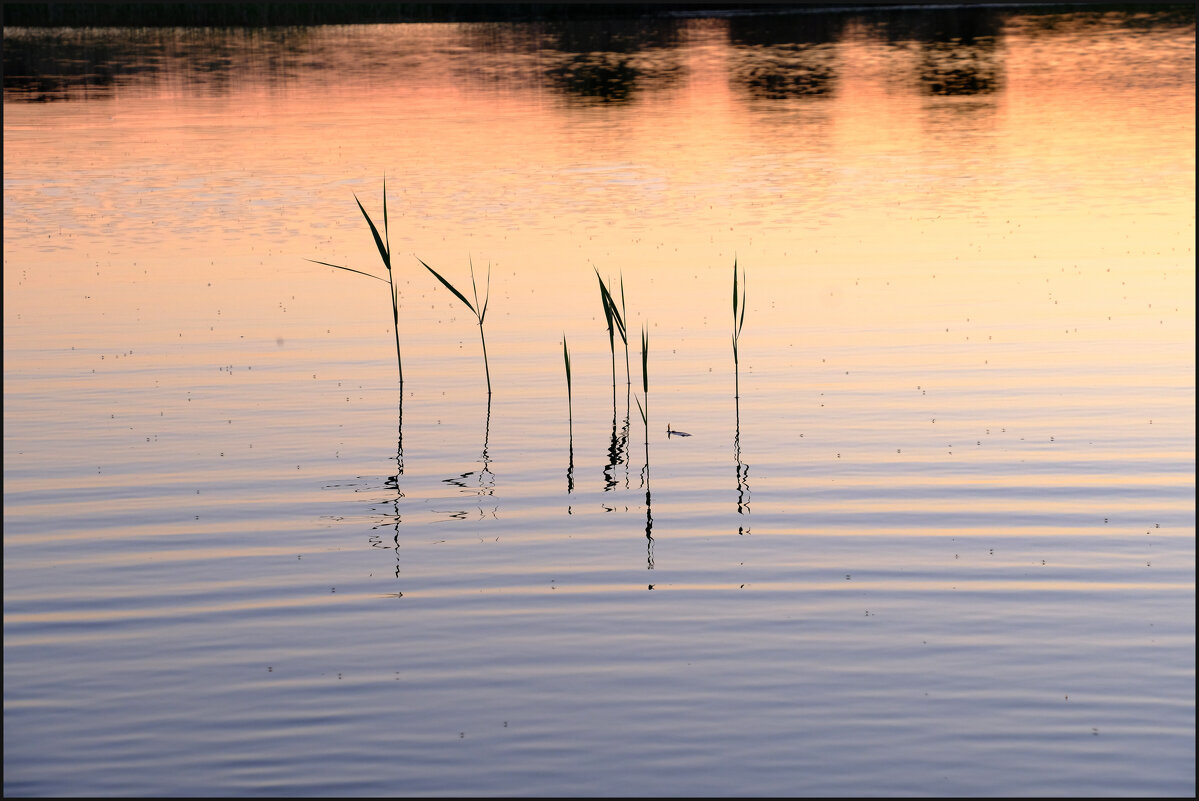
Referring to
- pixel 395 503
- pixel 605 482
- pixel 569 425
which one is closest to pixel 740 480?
pixel 605 482

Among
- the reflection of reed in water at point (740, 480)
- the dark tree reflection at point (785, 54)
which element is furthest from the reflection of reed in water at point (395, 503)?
the dark tree reflection at point (785, 54)

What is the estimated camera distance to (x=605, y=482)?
966cm

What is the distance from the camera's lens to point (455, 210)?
65.0 ft

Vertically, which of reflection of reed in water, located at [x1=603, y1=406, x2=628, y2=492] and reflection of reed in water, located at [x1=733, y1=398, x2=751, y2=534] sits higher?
reflection of reed in water, located at [x1=733, y1=398, x2=751, y2=534]

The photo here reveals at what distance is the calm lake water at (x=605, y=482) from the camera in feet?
20.3

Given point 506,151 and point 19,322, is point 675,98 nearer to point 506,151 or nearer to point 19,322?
point 506,151

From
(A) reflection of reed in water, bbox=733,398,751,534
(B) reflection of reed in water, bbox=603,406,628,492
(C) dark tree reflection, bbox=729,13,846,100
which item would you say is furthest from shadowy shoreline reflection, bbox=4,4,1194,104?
(A) reflection of reed in water, bbox=733,398,751,534

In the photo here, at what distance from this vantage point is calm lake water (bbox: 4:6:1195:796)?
618 centimetres

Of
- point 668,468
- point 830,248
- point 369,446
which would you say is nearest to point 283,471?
point 369,446

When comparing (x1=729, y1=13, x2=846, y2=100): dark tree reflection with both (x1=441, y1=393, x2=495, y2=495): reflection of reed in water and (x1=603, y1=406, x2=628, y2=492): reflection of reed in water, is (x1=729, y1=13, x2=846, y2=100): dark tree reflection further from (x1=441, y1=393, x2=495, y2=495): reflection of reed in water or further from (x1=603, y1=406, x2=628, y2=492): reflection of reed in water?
(x1=441, y1=393, x2=495, y2=495): reflection of reed in water

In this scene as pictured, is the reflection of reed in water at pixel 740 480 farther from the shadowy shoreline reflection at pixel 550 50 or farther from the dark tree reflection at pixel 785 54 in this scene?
the dark tree reflection at pixel 785 54

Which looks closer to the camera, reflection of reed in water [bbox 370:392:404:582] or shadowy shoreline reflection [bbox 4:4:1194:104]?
reflection of reed in water [bbox 370:392:404:582]

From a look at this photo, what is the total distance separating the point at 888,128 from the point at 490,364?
694 inches

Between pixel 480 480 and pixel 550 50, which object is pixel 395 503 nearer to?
pixel 480 480
